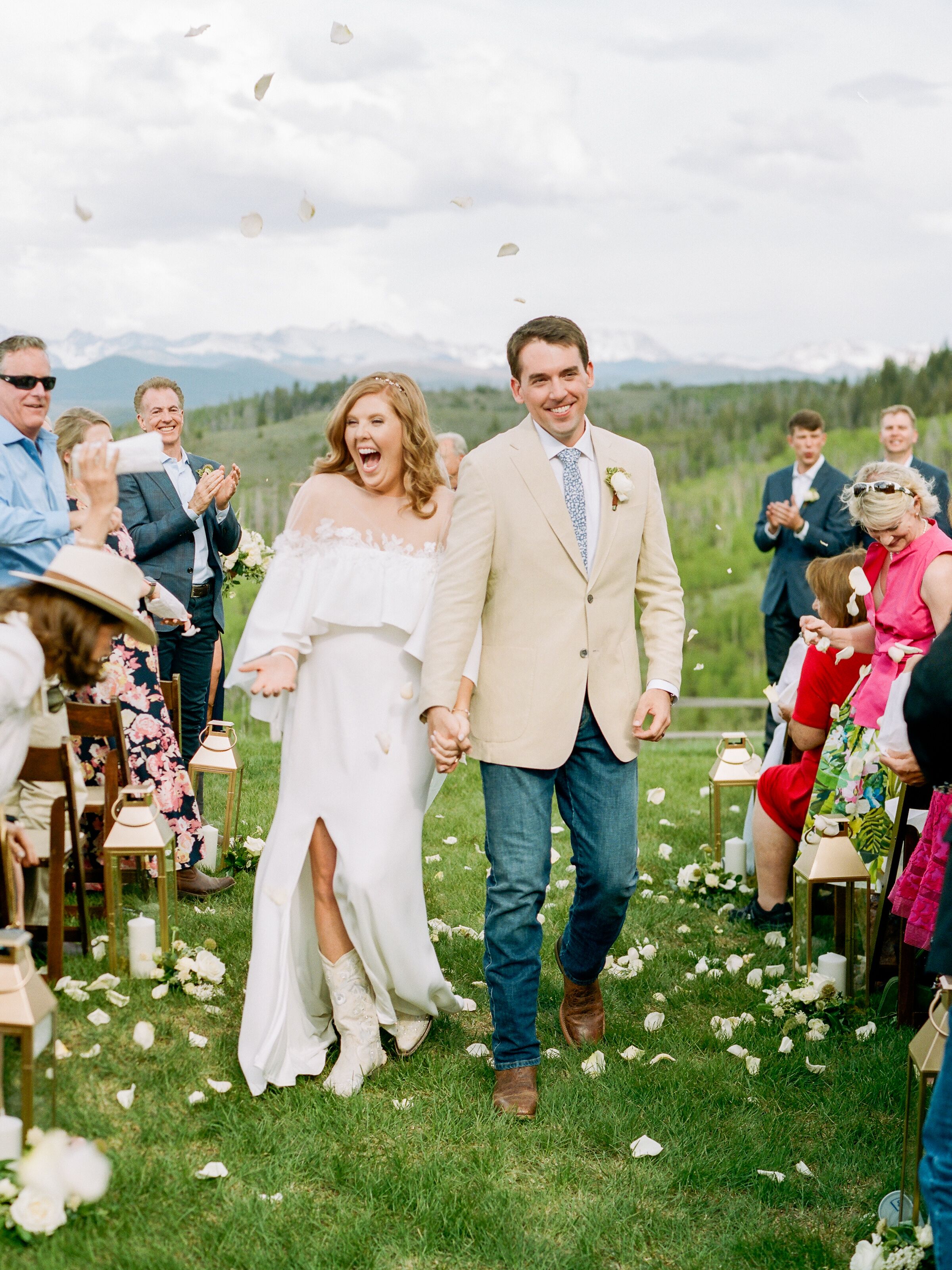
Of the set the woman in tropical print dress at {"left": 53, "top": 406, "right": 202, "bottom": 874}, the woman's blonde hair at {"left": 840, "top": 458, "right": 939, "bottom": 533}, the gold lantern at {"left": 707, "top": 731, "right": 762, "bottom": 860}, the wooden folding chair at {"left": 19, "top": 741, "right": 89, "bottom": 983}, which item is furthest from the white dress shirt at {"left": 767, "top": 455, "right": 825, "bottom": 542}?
the wooden folding chair at {"left": 19, "top": 741, "right": 89, "bottom": 983}

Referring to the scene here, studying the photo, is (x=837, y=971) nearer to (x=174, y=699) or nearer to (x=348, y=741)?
(x=348, y=741)

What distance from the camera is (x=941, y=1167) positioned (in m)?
2.55

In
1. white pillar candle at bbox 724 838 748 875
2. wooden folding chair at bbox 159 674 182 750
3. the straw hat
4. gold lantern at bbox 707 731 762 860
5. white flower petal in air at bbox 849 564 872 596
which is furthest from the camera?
white pillar candle at bbox 724 838 748 875

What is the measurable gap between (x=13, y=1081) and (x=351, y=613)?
65.6 inches

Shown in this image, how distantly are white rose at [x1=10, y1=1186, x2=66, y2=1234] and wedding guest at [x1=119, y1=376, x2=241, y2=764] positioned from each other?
3.76 m

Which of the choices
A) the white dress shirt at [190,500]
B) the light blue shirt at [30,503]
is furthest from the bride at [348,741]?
the white dress shirt at [190,500]

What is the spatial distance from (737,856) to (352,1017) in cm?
317

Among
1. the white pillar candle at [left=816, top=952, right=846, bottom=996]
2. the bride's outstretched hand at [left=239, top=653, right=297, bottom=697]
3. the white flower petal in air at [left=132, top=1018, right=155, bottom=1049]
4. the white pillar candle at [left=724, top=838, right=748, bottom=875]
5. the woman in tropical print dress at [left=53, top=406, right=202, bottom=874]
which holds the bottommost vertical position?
the white pillar candle at [left=724, top=838, right=748, bottom=875]

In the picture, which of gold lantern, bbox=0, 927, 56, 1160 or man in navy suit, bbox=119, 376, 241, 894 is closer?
gold lantern, bbox=0, 927, 56, 1160

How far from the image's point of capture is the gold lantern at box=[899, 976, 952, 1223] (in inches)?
114

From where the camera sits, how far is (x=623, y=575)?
411cm

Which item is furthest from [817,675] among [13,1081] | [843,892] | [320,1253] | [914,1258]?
[13,1081]

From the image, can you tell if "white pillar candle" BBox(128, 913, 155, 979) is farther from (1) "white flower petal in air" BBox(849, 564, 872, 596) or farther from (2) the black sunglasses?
(1) "white flower petal in air" BBox(849, 564, 872, 596)

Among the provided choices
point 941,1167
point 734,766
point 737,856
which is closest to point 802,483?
point 734,766
